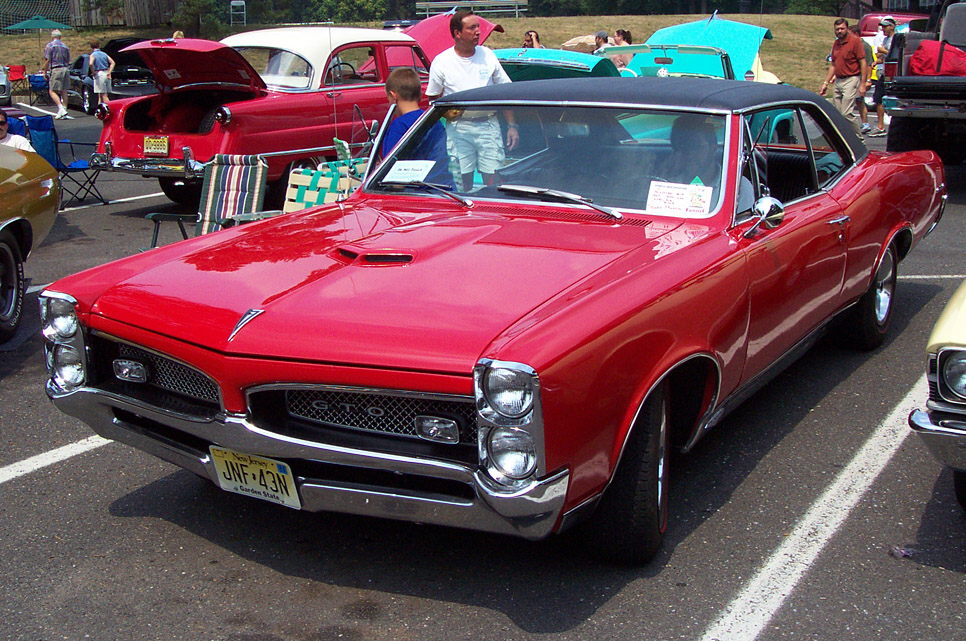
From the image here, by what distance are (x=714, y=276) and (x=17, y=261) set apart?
4509mm

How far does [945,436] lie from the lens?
3.10 metres

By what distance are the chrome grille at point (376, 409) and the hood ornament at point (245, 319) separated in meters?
0.24

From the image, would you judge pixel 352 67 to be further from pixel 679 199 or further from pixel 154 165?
pixel 679 199

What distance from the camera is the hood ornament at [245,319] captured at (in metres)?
3.01

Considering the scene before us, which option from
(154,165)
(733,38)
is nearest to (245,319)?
(154,165)

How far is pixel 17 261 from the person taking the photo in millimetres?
6086

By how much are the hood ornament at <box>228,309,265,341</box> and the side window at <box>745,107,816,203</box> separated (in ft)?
8.70

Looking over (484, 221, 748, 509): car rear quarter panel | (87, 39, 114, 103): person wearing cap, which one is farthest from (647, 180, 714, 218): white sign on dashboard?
(87, 39, 114, 103): person wearing cap

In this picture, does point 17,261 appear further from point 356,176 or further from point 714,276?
point 714,276

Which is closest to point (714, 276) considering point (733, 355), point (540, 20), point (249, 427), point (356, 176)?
point (733, 355)

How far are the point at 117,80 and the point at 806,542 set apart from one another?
67.2 feet

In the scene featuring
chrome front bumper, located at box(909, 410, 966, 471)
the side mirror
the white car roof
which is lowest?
chrome front bumper, located at box(909, 410, 966, 471)

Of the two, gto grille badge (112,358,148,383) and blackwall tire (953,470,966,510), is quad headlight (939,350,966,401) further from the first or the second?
gto grille badge (112,358,148,383)

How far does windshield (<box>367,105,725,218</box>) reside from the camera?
4.03 meters
